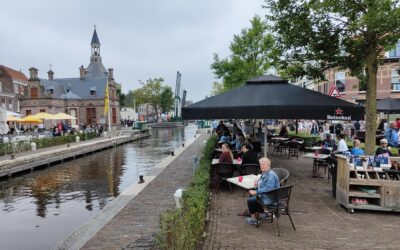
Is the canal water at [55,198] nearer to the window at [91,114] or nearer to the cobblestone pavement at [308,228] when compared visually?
the cobblestone pavement at [308,228]

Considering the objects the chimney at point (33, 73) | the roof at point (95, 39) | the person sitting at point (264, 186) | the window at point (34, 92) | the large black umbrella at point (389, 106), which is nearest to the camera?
the person sitting at point (264, 186)

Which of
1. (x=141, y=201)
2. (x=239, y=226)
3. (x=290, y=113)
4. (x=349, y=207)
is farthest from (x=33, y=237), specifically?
(x=349, y=207)

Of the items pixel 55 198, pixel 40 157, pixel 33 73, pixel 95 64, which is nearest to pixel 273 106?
pixel 55 198

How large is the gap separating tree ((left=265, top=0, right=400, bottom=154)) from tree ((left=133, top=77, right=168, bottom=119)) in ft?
262

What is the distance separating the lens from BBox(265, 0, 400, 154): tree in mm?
9148

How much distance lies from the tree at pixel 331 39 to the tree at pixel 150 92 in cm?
7997

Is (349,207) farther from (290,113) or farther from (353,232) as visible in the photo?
(290,113)

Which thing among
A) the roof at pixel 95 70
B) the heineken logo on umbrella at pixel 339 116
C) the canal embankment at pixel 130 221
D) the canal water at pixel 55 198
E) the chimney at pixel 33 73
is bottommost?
the canal water at pixel 55 198

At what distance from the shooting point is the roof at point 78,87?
2378 inches

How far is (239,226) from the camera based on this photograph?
22.1 feet

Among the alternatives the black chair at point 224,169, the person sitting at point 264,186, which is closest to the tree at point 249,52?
the black chair at point 224,169

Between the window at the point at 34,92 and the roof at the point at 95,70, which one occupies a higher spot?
the roof at the point at 95,70

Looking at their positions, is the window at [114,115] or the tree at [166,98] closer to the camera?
the window at [114,115]

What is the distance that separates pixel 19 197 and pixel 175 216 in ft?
35.4
